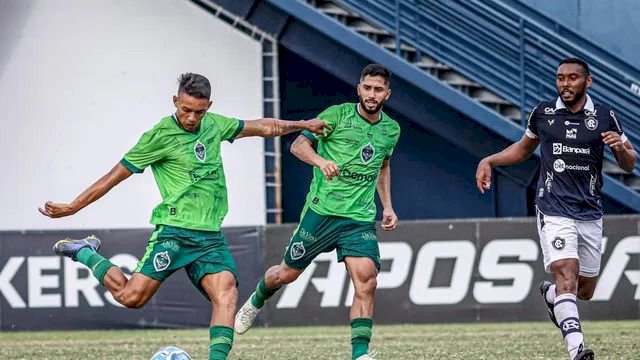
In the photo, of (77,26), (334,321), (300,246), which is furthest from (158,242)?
(77,26)

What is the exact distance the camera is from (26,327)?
56.4 ft

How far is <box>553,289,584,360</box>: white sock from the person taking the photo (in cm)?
998

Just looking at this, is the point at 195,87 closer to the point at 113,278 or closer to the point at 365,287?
the point at 113,278

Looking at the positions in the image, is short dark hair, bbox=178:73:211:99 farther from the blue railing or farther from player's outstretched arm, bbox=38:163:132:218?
the blue railing

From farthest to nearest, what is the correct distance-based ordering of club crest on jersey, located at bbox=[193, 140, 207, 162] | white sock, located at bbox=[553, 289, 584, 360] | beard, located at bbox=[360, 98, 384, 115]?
beard, located at bbox=[360, 98, 384, 115]
white sock, located at bbox=[553, 289, 584, 360]
club crest on jersey, located at bbox=[193, 140, 207, 162]

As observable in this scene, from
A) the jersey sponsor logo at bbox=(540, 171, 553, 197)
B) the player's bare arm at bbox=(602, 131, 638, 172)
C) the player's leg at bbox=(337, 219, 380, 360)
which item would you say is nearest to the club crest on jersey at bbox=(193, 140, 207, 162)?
the player's leg at bbox=(337, 219, 380, 360)

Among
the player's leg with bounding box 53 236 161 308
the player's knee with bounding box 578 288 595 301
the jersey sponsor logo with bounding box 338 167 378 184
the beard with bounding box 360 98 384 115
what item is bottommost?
the player's knee with bounding box 578 288 595 301

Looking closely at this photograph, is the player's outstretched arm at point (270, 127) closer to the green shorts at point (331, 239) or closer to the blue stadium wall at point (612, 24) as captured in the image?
the green shorts at point (331, 239)

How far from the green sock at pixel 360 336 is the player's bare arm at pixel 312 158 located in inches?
43.4

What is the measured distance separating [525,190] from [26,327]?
7.12 metres

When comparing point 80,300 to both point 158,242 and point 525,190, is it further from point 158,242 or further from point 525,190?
point 158,242

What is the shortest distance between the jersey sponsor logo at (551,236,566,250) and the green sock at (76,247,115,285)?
332 centimetres

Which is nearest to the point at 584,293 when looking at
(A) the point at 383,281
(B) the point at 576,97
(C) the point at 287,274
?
(B) the point at 576,97

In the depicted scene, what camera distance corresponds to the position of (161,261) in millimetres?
9883
